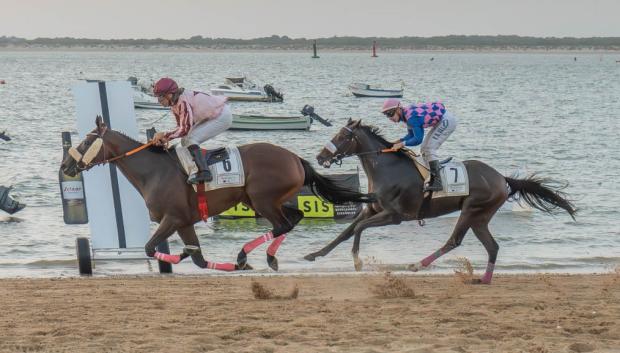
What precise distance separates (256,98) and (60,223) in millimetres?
50142

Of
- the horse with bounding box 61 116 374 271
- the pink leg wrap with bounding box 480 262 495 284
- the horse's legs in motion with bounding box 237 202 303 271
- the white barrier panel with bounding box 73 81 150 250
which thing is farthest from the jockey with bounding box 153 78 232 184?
the pink leg wrap with bounding box 480 262 495 284

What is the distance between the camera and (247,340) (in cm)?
878

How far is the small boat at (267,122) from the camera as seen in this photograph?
44.8 metres

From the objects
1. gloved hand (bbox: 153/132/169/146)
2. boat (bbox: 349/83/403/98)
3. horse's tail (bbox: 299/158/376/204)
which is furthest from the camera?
boat (bbox: 349/83/403/98)

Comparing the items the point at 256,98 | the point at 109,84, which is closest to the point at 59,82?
the point at 256,98

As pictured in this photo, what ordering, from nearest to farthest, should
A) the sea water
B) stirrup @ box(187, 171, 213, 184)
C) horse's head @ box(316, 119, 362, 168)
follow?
1. stirrup @ box(187, 171, 213, 184)
2. horse's head @ box(316, 119, 362, 168)
3. the sea water

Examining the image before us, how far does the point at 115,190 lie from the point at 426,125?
14.1ft

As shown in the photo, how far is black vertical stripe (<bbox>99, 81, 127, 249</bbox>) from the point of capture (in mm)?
14008

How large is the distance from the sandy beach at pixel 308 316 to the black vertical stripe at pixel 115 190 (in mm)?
1192

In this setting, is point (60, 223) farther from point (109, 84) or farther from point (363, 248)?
point (109, 84)

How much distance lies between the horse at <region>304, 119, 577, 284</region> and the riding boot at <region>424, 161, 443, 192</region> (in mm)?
124

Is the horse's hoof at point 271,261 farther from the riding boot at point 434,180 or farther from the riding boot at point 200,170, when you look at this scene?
the riding boot at point 434,180

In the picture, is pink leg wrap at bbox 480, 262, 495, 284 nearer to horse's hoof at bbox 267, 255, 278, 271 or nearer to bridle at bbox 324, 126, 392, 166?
bridle at bbox 324, 126, 392, 166

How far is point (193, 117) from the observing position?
12.4 m
